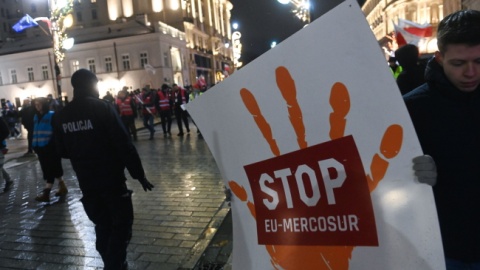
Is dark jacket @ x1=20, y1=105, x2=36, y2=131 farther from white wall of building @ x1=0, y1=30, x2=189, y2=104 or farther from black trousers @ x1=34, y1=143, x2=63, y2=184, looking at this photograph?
white wall of building @ x1=0, y1=30, x2=189, y2=104

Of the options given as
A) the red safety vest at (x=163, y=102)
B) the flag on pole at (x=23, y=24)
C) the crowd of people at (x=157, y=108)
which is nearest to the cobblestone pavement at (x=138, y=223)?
the crowd of people at (x=157, y=108)

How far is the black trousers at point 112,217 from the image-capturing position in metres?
3.29

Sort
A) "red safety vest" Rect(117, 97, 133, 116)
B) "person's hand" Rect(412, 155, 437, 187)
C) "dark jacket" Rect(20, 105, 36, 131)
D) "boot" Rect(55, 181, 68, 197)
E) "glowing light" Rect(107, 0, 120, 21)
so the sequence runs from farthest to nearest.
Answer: "glowing light" Rect(107, 0, 120, 21), "red safety vest" Rect(117, 97, 133, 116), "dark jacket" Rect(20, 105, 36, 131), "boot" Rect(55, 181, 68, 197), "person's hand" Rect(412, 155, 437, 187)

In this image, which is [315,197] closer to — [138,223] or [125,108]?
[138,223]

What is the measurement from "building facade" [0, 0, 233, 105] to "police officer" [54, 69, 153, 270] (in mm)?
34518

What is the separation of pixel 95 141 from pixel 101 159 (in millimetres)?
154

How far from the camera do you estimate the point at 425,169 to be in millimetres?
1456

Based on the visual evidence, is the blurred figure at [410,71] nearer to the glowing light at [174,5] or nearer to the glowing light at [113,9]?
the glowing light at [174,5]

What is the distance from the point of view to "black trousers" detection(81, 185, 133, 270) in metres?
3.29

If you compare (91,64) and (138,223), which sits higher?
(91,64)

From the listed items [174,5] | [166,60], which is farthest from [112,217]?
[174,5]

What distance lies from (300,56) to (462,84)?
27.9 inches

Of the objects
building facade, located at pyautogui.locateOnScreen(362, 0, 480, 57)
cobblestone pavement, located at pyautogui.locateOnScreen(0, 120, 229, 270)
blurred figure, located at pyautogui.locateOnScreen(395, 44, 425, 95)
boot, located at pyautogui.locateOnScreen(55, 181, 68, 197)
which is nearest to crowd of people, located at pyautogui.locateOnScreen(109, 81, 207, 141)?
cobblestone pavement, located at pyautogui.locateOnScreen(0, 120, 229, 270)

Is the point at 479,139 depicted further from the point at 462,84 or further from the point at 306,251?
the point at 306,251
